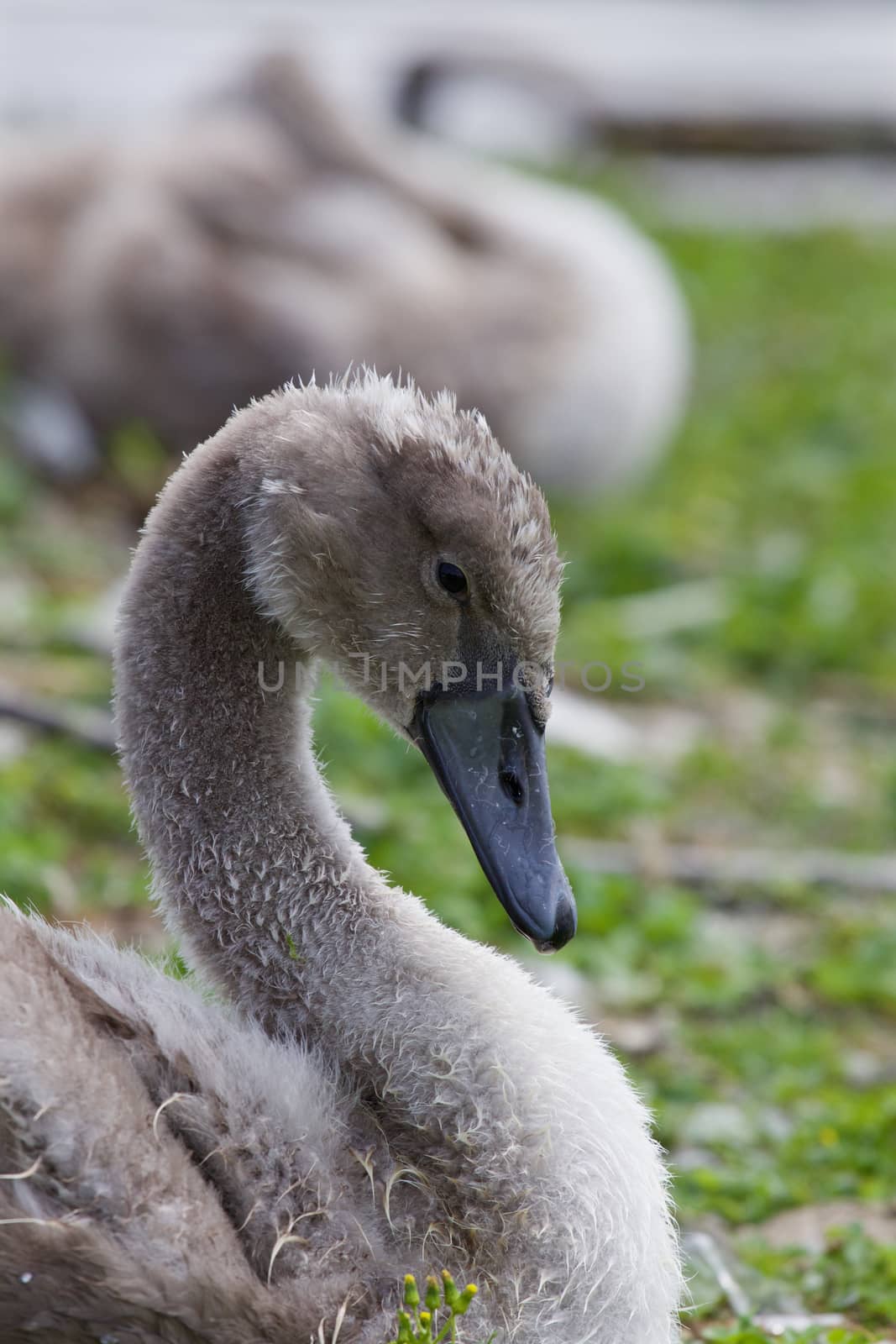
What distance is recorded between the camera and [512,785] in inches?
108

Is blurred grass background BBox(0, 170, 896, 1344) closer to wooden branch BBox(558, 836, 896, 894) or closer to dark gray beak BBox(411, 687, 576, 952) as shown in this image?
wooden branch BBox(558, 836, 896, 894)

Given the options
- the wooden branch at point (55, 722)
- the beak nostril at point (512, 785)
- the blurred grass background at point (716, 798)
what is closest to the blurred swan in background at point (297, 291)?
the blurred grass background at point (716, 798)

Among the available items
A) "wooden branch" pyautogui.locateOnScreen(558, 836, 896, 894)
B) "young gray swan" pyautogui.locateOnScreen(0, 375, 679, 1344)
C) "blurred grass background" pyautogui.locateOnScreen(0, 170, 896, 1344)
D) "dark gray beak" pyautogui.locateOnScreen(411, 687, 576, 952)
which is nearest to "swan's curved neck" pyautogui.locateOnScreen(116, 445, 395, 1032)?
"young gray swan" pyautogui.locateOnScreen(0, 375, 679, 1344)

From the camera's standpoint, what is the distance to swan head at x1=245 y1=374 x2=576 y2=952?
2.65 metres

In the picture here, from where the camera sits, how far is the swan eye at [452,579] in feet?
8.85

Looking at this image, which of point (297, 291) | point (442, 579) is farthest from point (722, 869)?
point (297, 291)

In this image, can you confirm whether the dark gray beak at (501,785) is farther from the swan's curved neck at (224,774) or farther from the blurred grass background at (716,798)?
the blurred grass background at (716,798)

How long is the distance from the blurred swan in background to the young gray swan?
3684mm

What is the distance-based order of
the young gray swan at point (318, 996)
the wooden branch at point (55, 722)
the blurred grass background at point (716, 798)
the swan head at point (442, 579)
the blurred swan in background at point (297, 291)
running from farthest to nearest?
the blurred swan in background at point (297, 291) → the wooden branch at point (55, 722) → the blurred grass background at point (716, 798) → the swan head at point (442, 579) → the young gray swan at point (318, 996)

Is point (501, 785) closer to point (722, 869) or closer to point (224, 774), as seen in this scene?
point (224, 774)

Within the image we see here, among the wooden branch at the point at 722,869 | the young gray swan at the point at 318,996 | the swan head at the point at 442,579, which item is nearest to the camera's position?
the young gray swan at the point at 318,996

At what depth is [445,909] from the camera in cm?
412

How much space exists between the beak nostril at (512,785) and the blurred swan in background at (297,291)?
381cm

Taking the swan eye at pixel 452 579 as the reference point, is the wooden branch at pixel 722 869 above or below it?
above
